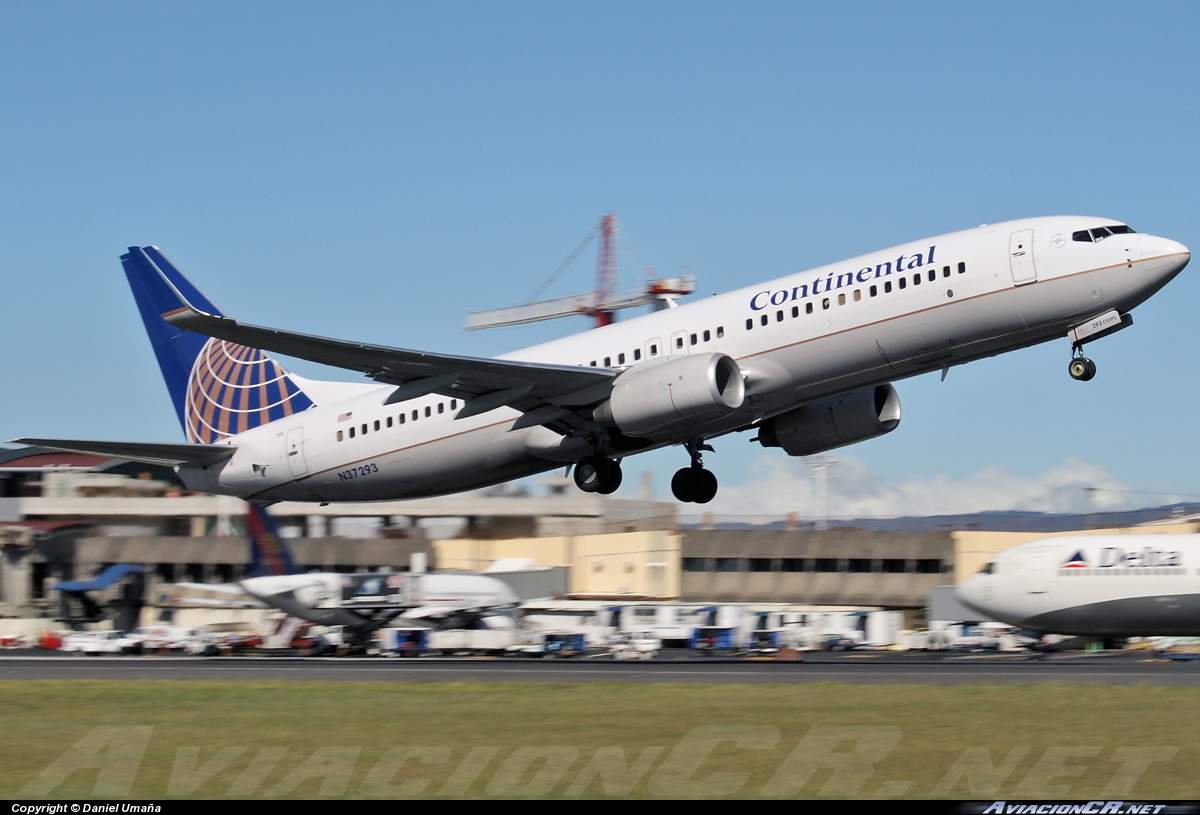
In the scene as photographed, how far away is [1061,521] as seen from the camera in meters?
65.8

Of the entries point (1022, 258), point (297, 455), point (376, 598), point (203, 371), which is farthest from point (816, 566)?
point (1022, 258)

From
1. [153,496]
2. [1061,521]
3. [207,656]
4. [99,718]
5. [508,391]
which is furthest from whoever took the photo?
[153,496]

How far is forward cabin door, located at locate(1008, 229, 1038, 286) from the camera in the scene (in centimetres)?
2495

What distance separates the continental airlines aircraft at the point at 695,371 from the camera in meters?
25.0

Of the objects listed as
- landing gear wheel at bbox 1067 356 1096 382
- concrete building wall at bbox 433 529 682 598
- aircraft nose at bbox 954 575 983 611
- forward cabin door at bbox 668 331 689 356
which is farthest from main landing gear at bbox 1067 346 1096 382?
concrete building wall at bbox 433 529 682 598

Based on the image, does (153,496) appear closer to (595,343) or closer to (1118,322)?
(595,343)

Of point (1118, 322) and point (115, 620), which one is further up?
point (1118, 322)

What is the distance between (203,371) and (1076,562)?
24681 millimetres

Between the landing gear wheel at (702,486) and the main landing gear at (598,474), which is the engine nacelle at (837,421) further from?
the main landing gear at (598,474)

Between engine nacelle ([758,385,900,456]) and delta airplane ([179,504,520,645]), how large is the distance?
15234mm

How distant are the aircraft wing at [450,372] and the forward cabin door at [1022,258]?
26.8 feet

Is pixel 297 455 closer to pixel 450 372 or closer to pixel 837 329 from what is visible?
pixel 450 372

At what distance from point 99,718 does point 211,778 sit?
7.96 meters
